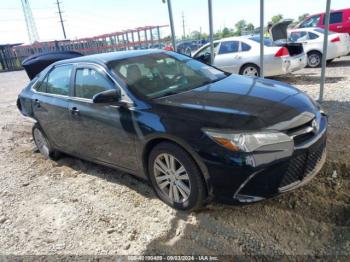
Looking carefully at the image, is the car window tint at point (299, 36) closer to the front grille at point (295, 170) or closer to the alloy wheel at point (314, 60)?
the alloy wheel at point (314, 60)

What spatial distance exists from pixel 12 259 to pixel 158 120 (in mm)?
1846

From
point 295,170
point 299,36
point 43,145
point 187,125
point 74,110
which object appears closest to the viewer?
point 295,170

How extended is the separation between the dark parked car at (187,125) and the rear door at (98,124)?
0.5 inches

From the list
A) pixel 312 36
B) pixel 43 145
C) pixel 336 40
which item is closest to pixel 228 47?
pixel 312 36

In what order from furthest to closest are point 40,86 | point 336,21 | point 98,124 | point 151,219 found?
point 336,21, point 40,86, point 98,124, point 151,219

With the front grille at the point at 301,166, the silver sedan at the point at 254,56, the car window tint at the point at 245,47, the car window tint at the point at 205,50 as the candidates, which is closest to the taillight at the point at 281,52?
the silver sedan at the point at 254,56

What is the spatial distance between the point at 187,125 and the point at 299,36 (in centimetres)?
969

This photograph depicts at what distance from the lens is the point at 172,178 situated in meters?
3.02

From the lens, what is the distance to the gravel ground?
2607 millimetres

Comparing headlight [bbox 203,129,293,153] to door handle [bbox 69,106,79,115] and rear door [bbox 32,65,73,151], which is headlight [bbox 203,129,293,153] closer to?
door handle [bbox 69,106,79,115]

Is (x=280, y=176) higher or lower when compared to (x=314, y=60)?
higher

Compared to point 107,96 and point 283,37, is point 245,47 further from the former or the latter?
point 107,96

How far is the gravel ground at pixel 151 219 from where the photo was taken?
103 inches

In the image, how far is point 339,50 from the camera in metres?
10.4
